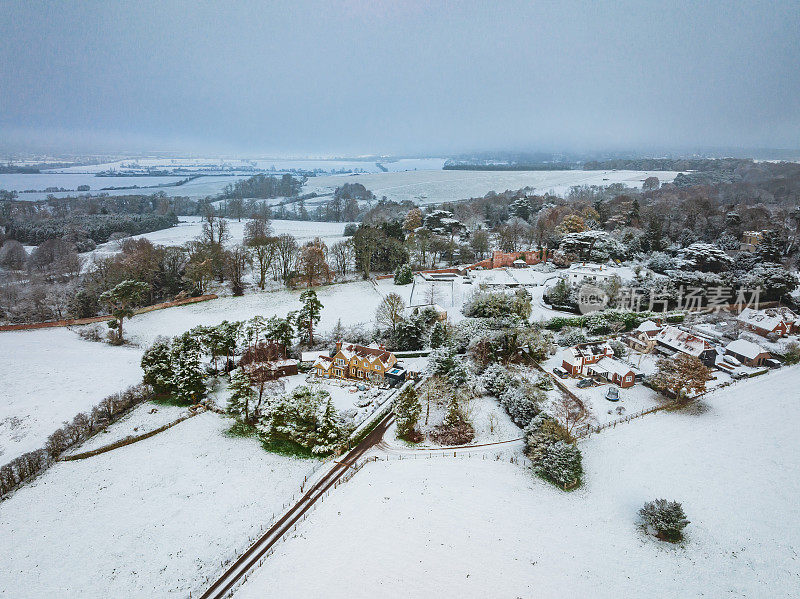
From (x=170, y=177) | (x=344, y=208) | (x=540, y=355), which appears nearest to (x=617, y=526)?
(x=540, y=355)

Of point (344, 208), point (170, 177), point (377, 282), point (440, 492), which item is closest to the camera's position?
point (440, 492)

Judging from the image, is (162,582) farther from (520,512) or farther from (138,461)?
(520,512)

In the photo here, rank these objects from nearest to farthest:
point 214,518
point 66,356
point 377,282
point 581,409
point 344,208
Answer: point 214,518, point 581,409, point 66,356, point 377,282, point 344,208

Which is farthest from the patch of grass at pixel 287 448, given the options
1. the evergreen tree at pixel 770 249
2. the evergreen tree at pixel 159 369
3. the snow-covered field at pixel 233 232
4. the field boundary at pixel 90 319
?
the evergreen tree at pixel 770 249

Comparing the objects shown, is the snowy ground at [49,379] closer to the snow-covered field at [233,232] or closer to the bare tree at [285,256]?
the bare tree at [285,256]

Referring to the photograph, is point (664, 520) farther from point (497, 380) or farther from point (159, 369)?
point (159, 369)

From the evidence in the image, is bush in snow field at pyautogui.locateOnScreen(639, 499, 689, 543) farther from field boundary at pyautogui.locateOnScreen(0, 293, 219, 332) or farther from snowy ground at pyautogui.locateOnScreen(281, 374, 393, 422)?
field boundary at pyautogui.locateOnScreen(0, 293, 219, 332)

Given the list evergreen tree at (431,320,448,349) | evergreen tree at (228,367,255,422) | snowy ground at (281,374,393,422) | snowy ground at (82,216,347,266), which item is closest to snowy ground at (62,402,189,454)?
evergreen tree at (228,367,255,422)
